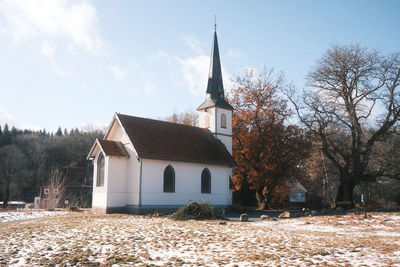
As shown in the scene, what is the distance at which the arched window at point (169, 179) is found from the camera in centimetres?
2856

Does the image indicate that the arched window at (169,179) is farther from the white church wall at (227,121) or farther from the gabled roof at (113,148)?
the white church wall at (227,121)

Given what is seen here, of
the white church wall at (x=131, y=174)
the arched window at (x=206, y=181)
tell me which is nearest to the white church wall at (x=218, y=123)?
the arched window at (x=206, y=181)

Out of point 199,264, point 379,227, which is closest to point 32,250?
point 199,264

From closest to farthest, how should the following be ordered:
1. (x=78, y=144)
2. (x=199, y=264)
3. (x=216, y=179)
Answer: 1. (x=199, y=264)
2. (x=216, y=179)
3. (x=78, y=144)

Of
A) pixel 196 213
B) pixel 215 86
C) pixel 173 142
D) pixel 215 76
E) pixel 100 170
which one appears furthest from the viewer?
pixel 215 76

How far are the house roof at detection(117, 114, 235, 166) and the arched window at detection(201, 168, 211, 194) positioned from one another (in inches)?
40.4

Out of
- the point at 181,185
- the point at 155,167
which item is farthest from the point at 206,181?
the point at 155,167

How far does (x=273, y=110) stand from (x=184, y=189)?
42.5 ft

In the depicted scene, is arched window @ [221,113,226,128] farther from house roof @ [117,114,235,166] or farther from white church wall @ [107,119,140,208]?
white church wall @ [107,119,140,208]

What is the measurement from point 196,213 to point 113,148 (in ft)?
30.2

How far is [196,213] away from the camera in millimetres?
21984

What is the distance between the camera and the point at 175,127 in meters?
32.6

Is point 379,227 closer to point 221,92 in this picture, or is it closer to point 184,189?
point 184,189

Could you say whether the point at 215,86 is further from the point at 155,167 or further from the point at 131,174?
the point at 131,174
